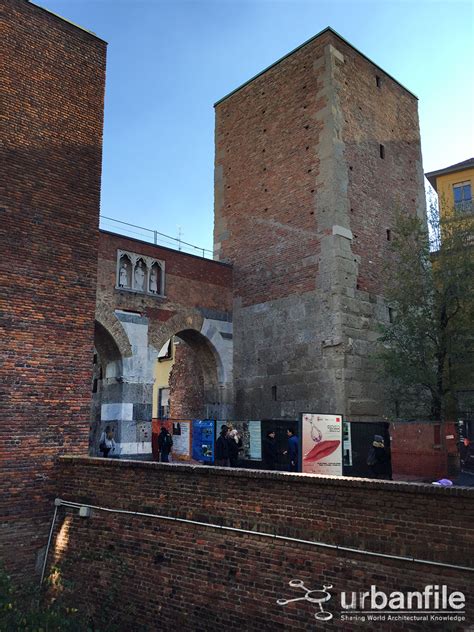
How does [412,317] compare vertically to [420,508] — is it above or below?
above

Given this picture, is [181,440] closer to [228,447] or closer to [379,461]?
[228,447]

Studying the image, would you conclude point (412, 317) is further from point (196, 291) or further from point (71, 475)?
point (71, 475)

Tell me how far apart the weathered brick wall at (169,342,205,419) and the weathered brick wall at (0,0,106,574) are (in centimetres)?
1268

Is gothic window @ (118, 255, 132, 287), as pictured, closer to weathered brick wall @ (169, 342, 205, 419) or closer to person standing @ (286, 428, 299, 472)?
person standing @ (286, 428, 299, 472)

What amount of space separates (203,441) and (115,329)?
401 cm

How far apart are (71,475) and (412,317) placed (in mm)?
10529

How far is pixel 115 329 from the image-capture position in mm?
16156

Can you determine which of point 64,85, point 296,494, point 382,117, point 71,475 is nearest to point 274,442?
point 71,475

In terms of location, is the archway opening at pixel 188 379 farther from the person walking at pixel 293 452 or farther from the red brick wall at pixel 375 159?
the person walking at pixel 293 452

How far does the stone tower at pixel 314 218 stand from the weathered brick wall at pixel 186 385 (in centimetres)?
528

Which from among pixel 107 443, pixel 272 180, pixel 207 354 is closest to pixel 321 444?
pixel 107 443

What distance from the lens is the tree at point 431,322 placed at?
51.3 ft

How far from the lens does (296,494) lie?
7.11 meters

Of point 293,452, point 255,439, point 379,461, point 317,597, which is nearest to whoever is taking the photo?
point 317,597
